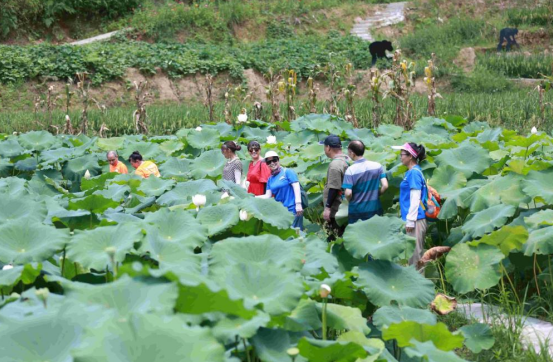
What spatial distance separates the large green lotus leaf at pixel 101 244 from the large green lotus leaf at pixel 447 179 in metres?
3.76

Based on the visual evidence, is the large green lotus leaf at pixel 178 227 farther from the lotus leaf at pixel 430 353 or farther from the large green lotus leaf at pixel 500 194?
the large green lotus leaf at pixel 500 194

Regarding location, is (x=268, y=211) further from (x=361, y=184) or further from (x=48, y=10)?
(x=48, y=10)

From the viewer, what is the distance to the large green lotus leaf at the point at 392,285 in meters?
3.58

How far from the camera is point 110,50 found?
63.9ft

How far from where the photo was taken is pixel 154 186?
6.23 metres

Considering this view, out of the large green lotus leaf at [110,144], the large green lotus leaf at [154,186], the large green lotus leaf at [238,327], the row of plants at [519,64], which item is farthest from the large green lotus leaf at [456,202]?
the row of plants at [519,64]

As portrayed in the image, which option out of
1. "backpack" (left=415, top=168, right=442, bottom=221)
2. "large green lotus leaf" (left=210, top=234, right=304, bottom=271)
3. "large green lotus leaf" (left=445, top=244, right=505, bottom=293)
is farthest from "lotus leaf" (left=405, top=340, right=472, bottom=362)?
"backpack" (left=415, top=168, right=442, bottom=221)

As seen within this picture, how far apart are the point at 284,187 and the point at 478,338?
2.58m

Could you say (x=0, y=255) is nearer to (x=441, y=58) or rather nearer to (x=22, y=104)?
(x=22, y=104)

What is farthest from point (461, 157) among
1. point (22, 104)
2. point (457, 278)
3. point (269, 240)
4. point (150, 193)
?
point (22, 104)

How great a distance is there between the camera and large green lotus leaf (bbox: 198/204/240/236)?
157 inches

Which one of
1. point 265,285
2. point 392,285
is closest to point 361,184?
point 392,285

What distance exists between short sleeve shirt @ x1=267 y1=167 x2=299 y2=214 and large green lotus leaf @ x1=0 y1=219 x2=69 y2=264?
116 inches

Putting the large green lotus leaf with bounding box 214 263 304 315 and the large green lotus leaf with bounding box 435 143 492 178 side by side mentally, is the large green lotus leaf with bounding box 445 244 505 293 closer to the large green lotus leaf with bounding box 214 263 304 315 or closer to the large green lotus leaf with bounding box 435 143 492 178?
the large green lotus leaf with bounding box 435 143 492 178
